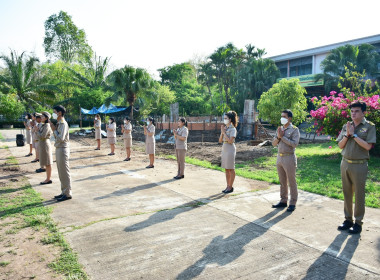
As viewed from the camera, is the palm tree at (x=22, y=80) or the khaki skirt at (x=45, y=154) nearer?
the khaki skirt at (x=45, y=154)

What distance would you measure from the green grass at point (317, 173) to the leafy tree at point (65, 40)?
130 ft

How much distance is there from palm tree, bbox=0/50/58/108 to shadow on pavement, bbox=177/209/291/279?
116 ft

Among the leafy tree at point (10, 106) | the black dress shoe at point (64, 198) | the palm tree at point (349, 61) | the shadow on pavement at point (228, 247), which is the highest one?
the palm tree at point (349, 61)

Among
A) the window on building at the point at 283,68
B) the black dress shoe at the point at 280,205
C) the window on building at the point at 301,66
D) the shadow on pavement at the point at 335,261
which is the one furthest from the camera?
the window on building at the point at 283,68

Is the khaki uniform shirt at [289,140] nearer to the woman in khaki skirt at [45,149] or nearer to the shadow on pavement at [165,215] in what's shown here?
the shadow on pavement at [165,215]

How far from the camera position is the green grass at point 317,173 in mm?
6596

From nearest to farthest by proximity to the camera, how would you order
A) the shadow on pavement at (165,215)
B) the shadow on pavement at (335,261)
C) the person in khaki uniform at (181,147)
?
the shadow on pavement at (335,261)
the shadow on pavement at (165,215)
the person in khaki uniform at (181,147)

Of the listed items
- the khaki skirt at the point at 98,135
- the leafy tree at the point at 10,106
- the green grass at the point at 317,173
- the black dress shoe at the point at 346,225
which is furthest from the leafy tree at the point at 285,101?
Answer: the leafy tree at the point at 10,106

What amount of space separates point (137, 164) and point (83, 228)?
6096 millimetres

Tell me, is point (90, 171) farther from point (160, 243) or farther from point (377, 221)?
point (377, 221)

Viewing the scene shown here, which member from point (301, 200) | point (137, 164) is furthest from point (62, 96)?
point (301, 200)

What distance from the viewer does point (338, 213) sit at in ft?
16.9

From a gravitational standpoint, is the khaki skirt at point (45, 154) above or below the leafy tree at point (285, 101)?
below

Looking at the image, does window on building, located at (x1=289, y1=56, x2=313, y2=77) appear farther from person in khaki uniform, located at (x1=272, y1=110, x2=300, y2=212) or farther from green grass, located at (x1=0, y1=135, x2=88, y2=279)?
green grass, located at (x1=0, y1=135, x2=88, y2=279)
